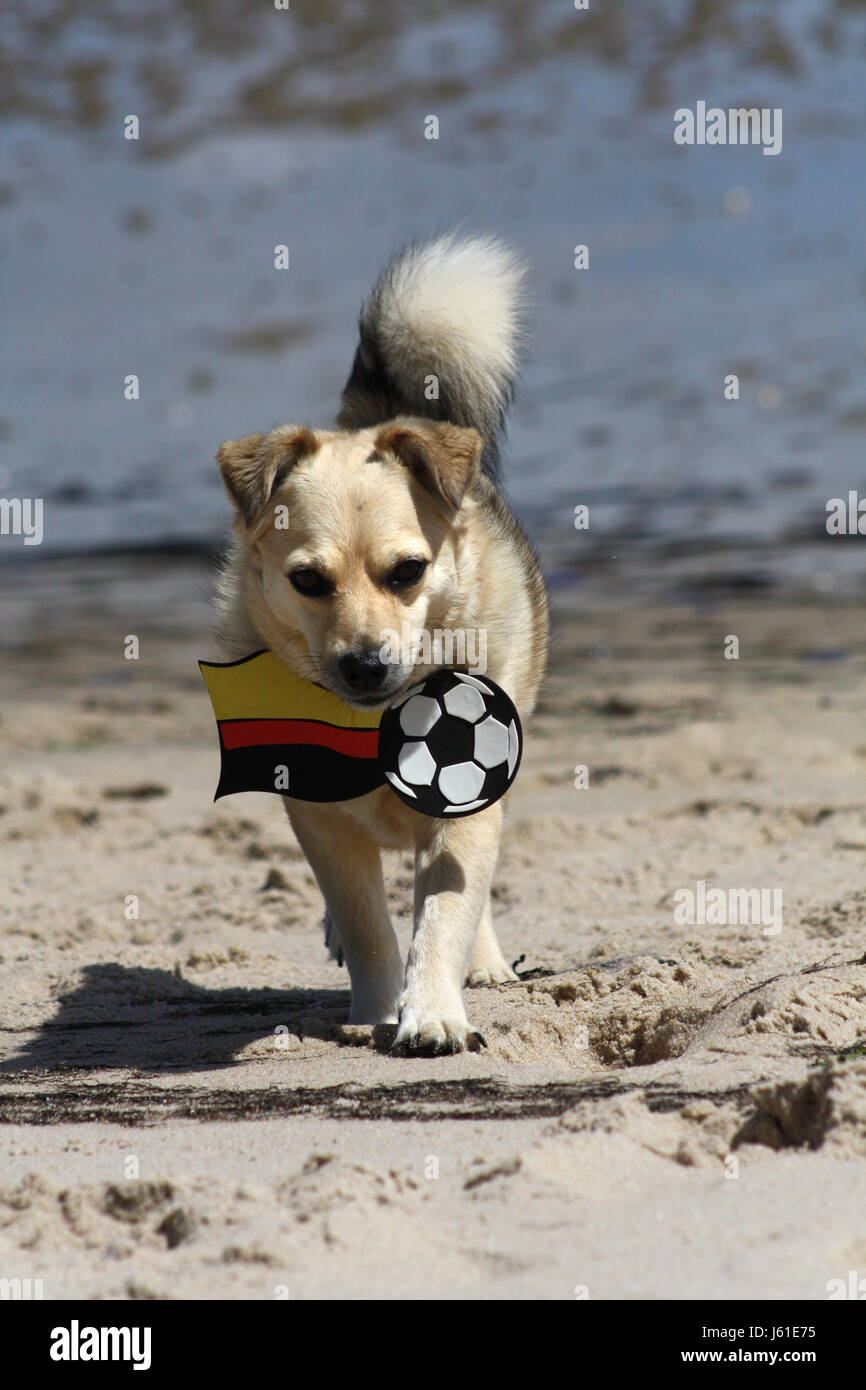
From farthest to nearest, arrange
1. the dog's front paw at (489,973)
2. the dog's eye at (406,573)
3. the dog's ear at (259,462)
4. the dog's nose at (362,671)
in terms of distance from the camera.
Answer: the dog's front paw at (489,973) → the dog's ear at (259,462) → the dog's eye at (406,573) → the dog's nose at (362,671)

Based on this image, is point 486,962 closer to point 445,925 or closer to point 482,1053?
point 445,925

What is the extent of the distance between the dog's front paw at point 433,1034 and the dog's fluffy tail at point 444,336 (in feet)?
6.52

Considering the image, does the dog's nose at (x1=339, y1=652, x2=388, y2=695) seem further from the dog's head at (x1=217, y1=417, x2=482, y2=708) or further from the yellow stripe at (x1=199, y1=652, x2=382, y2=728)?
the yellow stripe at (x1=199, y1=652, x2=382, y2=728)

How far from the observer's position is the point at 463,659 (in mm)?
4219

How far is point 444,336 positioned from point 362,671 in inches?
53.0

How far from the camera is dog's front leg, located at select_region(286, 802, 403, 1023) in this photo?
4.21 m

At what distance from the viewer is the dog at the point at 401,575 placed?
3912 millimetres

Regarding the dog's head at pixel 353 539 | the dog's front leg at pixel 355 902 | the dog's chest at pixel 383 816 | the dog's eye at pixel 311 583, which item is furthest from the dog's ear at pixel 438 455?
the dog's front leg at pixel 355 902

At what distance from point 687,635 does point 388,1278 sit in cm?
882

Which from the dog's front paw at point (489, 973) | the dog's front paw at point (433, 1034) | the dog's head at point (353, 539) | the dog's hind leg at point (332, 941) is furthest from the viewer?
the dog's hind leg at point (332, 941)

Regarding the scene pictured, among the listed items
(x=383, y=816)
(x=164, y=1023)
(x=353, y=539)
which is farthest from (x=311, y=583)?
A: (x=164, y=1023)

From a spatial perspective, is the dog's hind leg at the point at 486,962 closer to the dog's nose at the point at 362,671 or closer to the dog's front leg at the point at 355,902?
the dog's front leg at the point at 355,902
